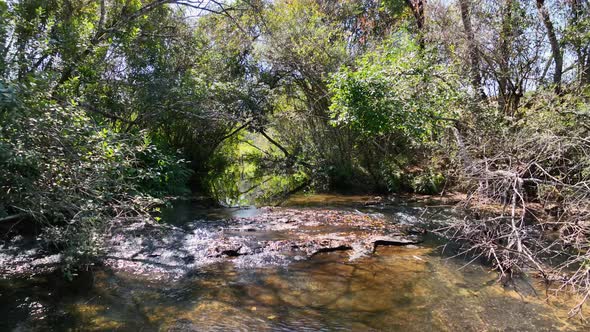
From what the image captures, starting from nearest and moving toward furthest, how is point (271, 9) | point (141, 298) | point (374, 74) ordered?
point (141, 298), point (374, 74), point (271, 9)

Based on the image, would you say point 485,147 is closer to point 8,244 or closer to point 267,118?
point 267,118

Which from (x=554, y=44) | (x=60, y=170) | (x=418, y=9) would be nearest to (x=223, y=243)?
(x=60, y=170)

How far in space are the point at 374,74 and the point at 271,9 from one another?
18.3 feet

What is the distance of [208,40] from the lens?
1378cm

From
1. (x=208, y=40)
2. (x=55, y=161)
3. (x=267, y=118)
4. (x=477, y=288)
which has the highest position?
(x=208, y=40)

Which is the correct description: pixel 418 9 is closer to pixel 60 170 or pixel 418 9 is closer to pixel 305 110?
pixel 305 110

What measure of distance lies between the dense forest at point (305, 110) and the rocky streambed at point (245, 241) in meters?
0.73

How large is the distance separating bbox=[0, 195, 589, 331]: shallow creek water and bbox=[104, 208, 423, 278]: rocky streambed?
0.33m

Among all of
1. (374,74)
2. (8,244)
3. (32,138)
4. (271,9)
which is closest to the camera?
(32,138)

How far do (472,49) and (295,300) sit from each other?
829 centimetres

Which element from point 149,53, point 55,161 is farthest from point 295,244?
point 149,53

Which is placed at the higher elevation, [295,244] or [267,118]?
[267,118]

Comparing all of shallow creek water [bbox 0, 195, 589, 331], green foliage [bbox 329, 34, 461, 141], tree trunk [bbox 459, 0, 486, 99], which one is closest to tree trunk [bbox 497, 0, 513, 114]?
tree trunk [bbox 459, 0, 486, 99]

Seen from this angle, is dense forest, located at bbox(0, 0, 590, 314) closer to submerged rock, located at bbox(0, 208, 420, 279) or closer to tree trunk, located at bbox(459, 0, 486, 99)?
tree trunk, located at bbox(459, 0, 486, 99)
